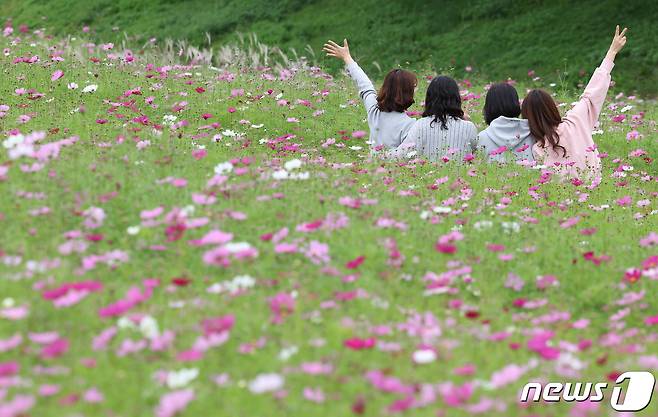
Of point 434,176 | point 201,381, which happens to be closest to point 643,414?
point 201,381

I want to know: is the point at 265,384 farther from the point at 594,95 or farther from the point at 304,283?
the point at 594,95

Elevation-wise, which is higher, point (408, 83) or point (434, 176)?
point (408, 83)

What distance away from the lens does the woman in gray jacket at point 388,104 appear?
8977 mm

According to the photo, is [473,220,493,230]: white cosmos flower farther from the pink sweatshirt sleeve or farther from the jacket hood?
the pink sweatshirt sleeve

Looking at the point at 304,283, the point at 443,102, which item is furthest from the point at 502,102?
the point at 304,283

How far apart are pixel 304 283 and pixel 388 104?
4.97m

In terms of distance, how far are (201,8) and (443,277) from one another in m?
22.1

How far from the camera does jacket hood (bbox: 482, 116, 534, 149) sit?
8.48 m

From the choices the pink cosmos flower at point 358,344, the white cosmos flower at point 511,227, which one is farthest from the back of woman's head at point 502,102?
the pink cosmos flower at point 358,344

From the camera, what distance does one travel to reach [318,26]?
2212 cm

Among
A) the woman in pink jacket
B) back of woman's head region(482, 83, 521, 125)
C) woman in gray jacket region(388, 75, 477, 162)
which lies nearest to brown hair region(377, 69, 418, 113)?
woman in gray jacket region(388, 75, 477, 162)

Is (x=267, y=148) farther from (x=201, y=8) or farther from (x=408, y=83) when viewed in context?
(x=201, y=8)

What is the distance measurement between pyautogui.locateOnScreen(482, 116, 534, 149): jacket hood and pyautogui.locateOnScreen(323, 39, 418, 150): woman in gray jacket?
3.63ft

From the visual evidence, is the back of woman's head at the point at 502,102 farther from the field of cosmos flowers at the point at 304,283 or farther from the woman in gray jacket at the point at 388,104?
the woman in gray jacket at the point at 388,104
